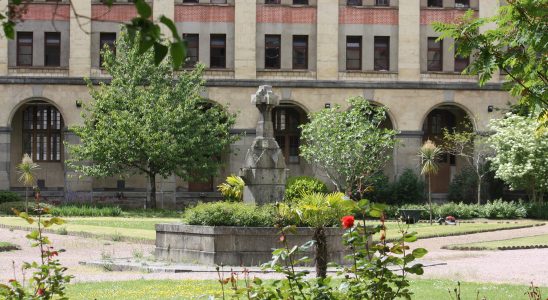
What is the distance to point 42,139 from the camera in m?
50.2

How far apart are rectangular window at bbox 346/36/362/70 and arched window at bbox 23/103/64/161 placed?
15357mm

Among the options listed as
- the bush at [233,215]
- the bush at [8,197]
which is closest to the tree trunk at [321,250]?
the bush at [233,215]

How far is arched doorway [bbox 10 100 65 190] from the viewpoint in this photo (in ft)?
161

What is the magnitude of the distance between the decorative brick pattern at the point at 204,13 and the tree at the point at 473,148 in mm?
12464

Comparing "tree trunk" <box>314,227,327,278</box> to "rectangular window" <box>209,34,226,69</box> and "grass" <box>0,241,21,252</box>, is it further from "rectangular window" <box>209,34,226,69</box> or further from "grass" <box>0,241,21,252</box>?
"rectangular window" <box>209,34,226,69</box>

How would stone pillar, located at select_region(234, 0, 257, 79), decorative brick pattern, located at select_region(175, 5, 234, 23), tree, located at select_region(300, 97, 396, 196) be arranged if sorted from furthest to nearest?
stone pillar, located at select_region(234, 0, 257, 79) → decorative brick pattern, located at select_region(175, 5, 234, 23) → tree, located at select_region(300, 97, 396, 196)

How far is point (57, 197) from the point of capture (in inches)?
1877

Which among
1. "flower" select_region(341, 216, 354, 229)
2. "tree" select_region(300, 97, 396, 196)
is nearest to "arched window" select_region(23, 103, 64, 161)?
"tree" select_region(300, 97, 396, 196)

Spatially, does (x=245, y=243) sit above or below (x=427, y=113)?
below

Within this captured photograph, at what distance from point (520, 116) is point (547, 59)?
38655mm

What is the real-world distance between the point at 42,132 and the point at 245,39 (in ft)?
38.5

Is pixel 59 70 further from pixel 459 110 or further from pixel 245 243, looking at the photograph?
pixel 245 243

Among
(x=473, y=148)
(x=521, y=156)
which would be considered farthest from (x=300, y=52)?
(x=521, y=156)

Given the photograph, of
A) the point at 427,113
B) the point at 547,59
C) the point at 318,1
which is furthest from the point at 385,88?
the point at 547,59
